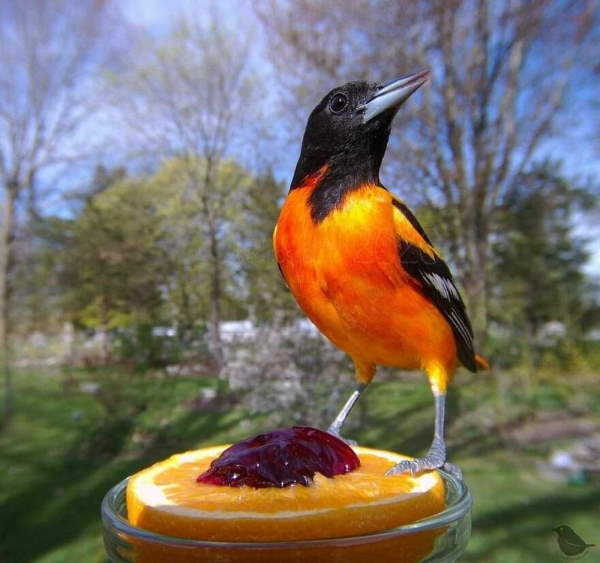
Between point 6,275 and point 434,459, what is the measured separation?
230 inches

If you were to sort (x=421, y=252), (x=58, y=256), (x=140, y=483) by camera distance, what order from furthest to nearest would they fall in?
(x=58, y=256), (x=421, y=252), (x=140, y=483)

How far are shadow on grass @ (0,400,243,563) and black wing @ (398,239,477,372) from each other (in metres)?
2.34

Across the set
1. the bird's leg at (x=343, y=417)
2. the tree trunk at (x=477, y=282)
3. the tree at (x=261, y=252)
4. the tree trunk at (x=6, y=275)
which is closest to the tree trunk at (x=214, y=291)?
the tree at (x=261, y=252)

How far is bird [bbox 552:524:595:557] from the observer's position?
491 millimetres

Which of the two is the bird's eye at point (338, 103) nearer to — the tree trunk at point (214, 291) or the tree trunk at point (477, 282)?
the tree trunk at point (214, 291)

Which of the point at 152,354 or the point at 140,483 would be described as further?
the point at 152,354

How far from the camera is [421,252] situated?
81 centimetres

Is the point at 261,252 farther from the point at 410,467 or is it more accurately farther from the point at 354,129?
the point at 410,467

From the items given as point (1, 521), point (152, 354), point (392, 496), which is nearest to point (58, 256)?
point (152, 354)

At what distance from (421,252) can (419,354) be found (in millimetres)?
152

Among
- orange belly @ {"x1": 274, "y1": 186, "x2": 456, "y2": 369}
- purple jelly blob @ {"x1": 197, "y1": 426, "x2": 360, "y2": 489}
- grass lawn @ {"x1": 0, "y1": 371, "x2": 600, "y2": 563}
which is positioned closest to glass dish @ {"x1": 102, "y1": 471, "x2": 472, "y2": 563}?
purple jelly blob @ {"x1": 197, "y1": 426, "x2": 360, "y2": 489}

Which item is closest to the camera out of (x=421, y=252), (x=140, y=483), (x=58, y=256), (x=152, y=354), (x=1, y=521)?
(x=140, y=483)

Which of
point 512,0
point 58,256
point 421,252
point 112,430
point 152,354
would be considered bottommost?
point 112,430

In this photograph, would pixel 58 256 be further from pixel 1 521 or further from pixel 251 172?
pixel 1 521
